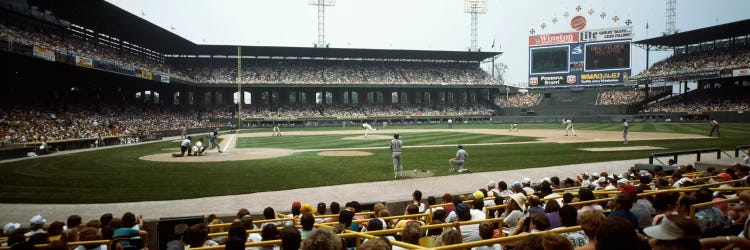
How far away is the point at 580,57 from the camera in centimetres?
7700

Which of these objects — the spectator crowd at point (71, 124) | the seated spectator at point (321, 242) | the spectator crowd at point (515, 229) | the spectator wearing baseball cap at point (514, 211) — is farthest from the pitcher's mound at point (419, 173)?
the spectator crowd at point (71, 124)

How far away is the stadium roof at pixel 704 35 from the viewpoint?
6216 cm

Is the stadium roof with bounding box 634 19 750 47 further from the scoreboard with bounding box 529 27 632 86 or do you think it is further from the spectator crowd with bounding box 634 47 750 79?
the scoreboard with bounding box 529 27 632 86

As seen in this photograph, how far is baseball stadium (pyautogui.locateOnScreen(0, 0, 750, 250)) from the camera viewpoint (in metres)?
6.02

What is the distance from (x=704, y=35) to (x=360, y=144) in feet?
217

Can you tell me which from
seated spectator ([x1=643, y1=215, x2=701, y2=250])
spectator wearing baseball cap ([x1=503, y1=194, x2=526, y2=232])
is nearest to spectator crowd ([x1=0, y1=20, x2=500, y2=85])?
spectator wearing baseball cap ([x1=503, y1=194, x2=526, y2=232])

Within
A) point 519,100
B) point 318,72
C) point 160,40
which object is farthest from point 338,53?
point 519,100

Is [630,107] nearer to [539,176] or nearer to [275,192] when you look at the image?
[539,176]

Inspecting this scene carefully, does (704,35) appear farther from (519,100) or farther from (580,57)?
(519,100)

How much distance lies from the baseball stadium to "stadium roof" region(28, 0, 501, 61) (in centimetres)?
40

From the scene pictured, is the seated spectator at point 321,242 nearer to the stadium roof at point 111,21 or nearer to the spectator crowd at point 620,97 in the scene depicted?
the stadium roof at point 111,21

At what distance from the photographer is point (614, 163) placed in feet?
66.0

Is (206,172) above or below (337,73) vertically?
below

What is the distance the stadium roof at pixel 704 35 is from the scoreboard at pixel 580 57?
6383 mm
